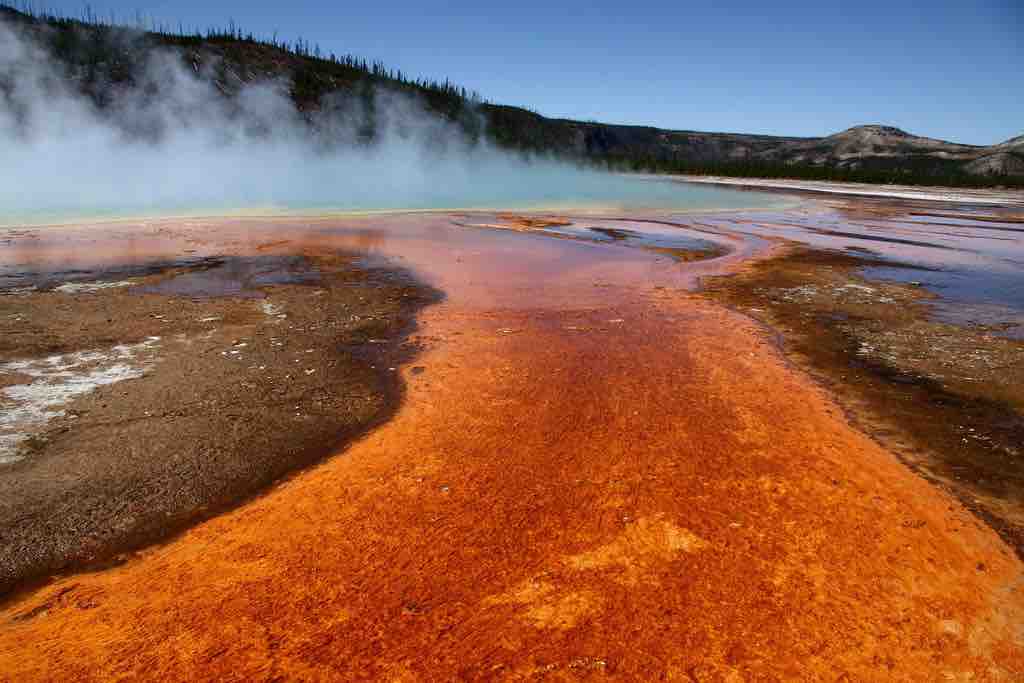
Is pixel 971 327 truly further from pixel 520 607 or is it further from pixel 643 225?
pixel 643 225

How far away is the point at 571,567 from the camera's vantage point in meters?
2.29

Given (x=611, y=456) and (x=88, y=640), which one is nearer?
(x=88, y=640)

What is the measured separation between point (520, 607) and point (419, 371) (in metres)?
2.52

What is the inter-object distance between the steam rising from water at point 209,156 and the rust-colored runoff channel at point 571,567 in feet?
53.7

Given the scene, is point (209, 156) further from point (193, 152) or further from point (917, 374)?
point (917, 374)

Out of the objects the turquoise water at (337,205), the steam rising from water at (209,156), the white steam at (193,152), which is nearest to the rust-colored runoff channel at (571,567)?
the turquoise water at (337,205)

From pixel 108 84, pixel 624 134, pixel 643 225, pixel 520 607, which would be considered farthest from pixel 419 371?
pixel 624 134

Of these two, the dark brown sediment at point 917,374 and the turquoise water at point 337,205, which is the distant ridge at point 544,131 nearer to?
the turquoise water at point 337,205

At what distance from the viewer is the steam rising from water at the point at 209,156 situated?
20.3 metres

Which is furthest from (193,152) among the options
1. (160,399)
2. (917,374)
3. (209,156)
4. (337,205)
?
(917,374)

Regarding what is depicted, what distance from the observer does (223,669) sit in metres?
1.81

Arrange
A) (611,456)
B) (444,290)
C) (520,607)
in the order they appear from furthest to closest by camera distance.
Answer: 1. (444,290)
2. (611,456)
3. (520,607)

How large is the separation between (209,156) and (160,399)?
107 feet

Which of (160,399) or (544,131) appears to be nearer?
(160,399)
